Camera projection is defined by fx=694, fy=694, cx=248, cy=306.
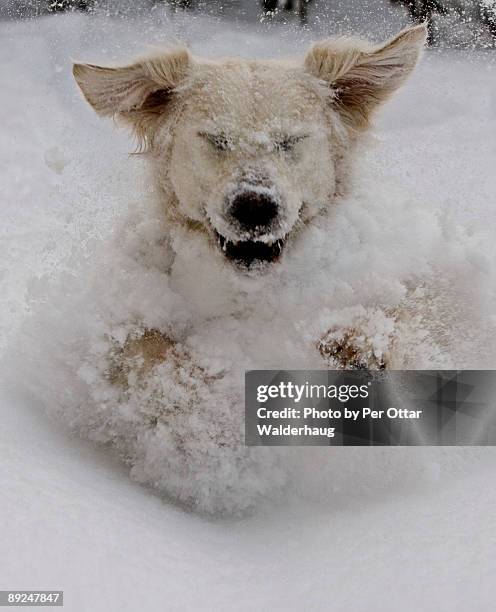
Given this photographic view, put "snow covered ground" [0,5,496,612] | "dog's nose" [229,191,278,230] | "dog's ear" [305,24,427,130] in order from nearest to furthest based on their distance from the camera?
1. "snow covered ground" [0,5,496,612]
2. "dog's nose" [229,191,278,230]
3. "dog's ear" [305,24,427,130]

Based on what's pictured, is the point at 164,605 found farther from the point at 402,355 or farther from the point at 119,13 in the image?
the point at 119,13

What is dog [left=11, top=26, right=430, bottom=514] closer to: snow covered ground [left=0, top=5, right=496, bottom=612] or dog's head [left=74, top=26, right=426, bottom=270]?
dog's head [left=74, top=26, right=426, bottom=270]

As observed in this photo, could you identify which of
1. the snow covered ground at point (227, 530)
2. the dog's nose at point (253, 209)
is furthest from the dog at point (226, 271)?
the snow covered ground at point (227, 530)

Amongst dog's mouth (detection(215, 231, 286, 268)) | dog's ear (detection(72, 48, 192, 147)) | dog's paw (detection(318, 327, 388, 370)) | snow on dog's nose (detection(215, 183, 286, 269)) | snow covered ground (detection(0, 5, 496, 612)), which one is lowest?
snow covered ground (detection(0, 5, 496, 612))

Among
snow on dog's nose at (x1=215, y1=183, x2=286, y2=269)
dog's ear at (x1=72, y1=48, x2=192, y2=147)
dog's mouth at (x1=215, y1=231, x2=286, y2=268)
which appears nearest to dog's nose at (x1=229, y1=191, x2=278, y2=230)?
snow on dog's nose at (x1=215, y1=183, x2=286, y2=269)

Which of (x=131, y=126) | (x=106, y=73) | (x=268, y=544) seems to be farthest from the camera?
(x=131, y=126)

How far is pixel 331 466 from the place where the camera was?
7.29 feet

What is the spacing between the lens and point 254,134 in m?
2.24

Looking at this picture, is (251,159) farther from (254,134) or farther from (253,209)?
(253,209)

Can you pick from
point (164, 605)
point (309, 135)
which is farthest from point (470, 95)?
point (164, 605)

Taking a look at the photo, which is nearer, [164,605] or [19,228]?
[164,605]

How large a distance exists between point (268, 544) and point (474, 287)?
4.41 feet

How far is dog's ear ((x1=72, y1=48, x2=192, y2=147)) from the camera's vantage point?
2531mm

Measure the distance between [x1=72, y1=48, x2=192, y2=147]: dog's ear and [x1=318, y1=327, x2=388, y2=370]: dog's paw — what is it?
3.95 ft
